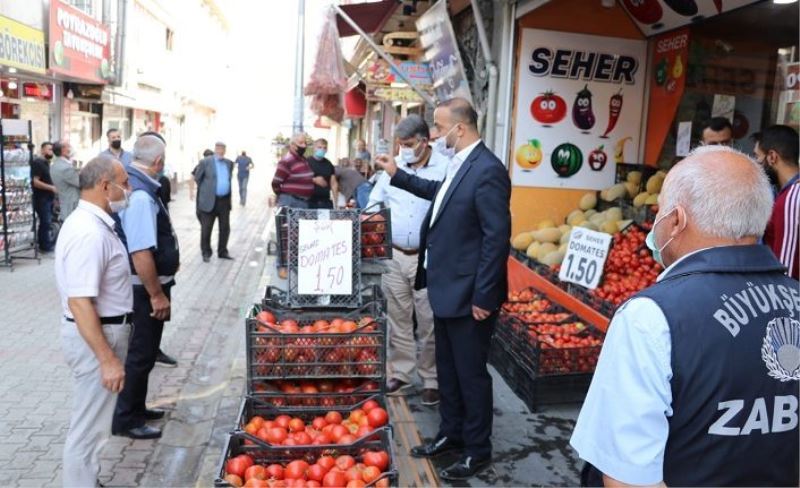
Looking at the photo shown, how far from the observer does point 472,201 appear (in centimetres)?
382

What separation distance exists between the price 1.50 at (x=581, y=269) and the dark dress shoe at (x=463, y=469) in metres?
2.63

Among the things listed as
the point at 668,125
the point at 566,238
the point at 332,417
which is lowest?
the point at 332,417

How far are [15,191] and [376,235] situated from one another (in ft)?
27.5

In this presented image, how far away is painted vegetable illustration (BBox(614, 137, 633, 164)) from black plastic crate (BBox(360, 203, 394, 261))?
13.3 feet

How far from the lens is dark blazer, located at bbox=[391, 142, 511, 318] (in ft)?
12.2

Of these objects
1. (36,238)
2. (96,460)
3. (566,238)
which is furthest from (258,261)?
(96,460)

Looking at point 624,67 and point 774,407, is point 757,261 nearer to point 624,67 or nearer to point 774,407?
point 774,407

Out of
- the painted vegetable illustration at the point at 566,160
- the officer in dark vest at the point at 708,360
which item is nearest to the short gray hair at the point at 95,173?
the officer in dark vest at the point at 708,360

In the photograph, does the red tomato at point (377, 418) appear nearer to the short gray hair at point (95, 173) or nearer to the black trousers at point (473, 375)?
the black trousers at point (473, 375)

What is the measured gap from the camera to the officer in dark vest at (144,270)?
166 inches

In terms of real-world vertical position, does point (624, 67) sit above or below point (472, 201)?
above

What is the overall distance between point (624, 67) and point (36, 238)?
9556 mm

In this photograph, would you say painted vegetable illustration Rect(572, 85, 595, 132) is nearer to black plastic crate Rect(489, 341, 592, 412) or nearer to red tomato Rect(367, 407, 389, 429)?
black plastic crate Rect(489, 341, 592, 412)

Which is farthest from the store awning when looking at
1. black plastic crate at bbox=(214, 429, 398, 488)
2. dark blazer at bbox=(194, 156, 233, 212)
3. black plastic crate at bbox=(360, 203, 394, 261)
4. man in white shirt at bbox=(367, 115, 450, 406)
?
black plastic crate at bbox=(214, 429, 398, 488)
